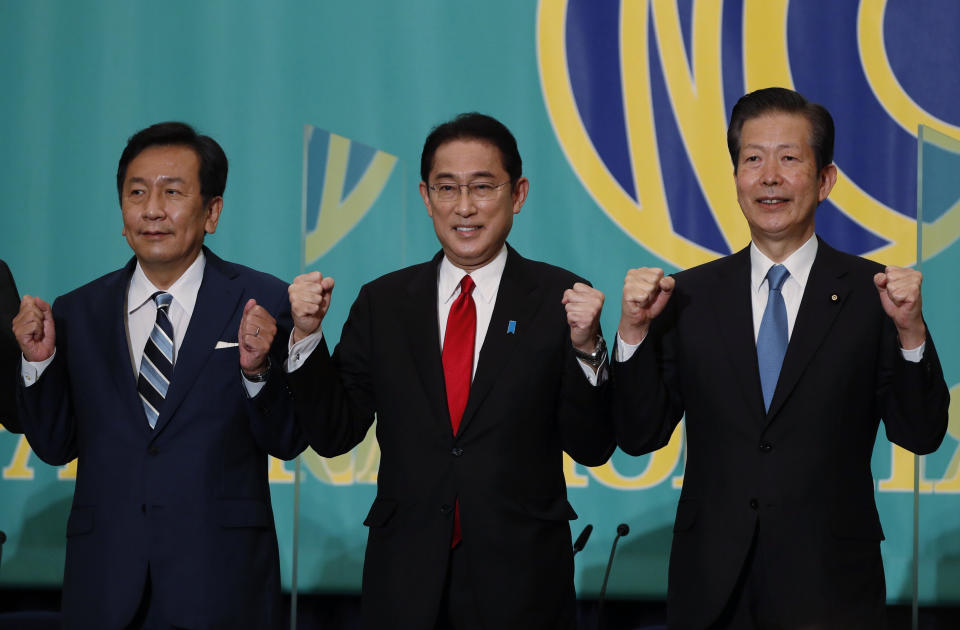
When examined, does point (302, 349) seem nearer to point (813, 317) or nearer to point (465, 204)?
point (465, 204)

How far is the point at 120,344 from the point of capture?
2.19 metres

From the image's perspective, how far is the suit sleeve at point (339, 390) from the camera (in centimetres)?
210

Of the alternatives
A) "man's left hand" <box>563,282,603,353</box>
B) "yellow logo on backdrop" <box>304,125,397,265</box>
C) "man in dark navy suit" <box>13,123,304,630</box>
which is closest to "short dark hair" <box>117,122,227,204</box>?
"man in dark navy suit" <box>13,123,304,630</box>

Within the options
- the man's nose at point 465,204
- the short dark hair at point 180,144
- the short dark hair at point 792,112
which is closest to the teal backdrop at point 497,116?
the short dark hair at point 180,144

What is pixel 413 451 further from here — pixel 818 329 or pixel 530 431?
pixel 818 329

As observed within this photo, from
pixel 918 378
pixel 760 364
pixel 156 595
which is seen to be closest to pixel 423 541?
pixel 156 595

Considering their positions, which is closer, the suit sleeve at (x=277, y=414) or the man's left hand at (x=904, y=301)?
the man's left hand at (x=904, y=301)

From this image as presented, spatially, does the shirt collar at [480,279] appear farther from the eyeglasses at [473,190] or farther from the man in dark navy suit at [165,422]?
the man in dark navy suit at [165,422]

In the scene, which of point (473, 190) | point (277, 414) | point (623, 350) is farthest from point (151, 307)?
point (623, 350)

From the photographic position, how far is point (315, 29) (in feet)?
12.5

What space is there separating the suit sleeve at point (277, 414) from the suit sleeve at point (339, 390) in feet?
0.10

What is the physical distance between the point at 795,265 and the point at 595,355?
1.44 feet

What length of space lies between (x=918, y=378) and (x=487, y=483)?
78 cm

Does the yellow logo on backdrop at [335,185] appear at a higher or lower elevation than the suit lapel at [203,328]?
higher
